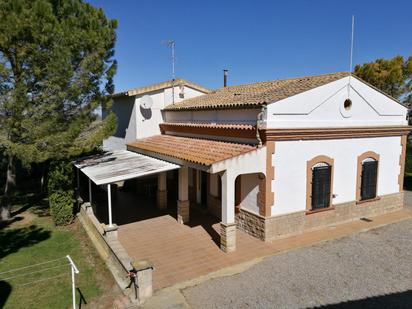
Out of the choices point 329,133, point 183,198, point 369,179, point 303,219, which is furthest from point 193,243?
point 369,179

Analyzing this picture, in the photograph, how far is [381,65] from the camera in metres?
29.8

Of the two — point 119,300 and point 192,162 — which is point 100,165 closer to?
point 192,162

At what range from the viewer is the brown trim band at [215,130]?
13.0 metres

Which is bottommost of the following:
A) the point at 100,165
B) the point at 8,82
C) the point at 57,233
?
the point at 57,233

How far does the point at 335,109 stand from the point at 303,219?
4.86 m

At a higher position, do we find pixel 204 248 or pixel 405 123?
pixel 405 123

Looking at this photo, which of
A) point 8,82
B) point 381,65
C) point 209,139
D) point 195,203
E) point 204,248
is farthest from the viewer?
point 381,65

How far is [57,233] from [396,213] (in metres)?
16.6

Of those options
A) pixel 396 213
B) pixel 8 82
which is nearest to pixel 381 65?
pixel 396 213

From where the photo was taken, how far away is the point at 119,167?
15305 millimetres

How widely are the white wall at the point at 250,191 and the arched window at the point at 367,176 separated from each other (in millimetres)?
5407

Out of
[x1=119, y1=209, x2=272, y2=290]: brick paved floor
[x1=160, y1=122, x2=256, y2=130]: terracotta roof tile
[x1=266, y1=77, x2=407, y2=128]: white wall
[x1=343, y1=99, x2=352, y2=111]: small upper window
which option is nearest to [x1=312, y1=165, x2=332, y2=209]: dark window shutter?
[x1=266, y1=77, x2=407, y2=128]: white wall

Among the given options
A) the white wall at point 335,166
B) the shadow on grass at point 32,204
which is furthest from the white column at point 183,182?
the shadow on grass at point 32,204

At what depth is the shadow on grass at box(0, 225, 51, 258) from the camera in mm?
13312
